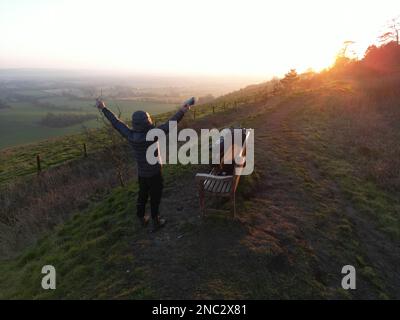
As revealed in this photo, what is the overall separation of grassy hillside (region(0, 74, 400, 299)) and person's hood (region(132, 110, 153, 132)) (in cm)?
214

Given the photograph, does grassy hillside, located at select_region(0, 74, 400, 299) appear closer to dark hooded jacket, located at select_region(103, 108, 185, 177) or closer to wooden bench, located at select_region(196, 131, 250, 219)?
wooden bench, located at select_region(196, 131, 250, 219)

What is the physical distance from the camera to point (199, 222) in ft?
22.0

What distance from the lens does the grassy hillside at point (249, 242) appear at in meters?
5.22

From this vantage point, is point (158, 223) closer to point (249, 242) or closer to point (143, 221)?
point (143, 221)

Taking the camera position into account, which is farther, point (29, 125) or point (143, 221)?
point (29, 125)

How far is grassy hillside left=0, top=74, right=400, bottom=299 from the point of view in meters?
5.22

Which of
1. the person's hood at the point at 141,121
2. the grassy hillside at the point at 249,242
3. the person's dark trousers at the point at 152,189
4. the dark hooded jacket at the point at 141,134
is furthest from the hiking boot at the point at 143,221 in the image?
the person's hood at the point at 141,121

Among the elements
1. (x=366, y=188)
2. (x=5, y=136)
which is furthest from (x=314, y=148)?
(x=5, y=136)

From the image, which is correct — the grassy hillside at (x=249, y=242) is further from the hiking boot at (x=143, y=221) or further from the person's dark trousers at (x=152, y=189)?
the person's dark trousers at (x=152, y=189)

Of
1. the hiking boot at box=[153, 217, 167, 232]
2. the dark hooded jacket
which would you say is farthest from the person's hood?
the hiking boot at box=[153, 217, 167, 232]

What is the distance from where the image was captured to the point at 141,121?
5.75m

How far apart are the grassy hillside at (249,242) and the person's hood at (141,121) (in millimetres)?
2141

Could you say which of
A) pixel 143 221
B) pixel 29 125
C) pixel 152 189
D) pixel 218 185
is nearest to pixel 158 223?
pixel 143 221

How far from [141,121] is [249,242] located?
2872mm
